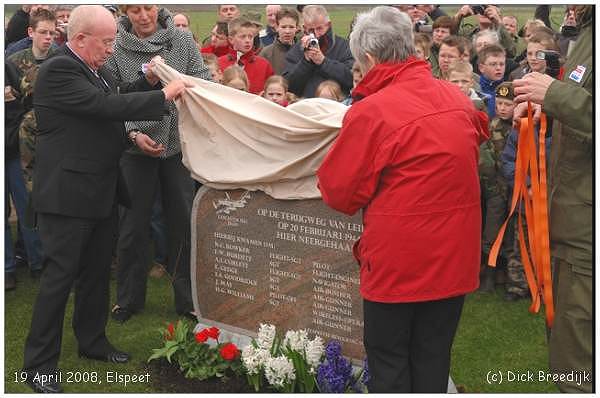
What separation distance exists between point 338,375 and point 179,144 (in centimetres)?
228

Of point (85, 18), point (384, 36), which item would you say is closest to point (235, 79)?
point (85, 18)

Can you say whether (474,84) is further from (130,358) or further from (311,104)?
(130,358)

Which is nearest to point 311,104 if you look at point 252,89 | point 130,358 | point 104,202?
point 104,202

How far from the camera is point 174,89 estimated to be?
5.64 meters

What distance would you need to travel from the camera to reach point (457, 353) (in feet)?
20.1

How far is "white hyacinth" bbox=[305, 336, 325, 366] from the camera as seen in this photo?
17.5 feet

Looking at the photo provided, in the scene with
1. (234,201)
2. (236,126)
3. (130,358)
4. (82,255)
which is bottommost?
(130,358)

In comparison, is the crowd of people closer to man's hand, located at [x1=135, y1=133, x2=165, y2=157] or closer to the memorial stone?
man's hand, located at [x1=135, y1=133, x2=165, y2=157]

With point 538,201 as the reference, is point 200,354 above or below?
below

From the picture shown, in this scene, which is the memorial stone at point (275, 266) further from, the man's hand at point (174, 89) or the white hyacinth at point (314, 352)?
the man's hand at point (174, 89)

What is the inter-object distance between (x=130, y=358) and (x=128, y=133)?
159 cm

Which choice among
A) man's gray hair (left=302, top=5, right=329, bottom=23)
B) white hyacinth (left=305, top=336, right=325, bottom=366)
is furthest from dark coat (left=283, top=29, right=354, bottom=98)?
white hyacinth (left=305, top=336, right=325, bottom=366)

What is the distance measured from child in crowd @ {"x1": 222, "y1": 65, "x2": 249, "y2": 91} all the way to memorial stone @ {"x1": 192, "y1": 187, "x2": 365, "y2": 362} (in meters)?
1.94

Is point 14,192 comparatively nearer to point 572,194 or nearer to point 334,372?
point 334,372
